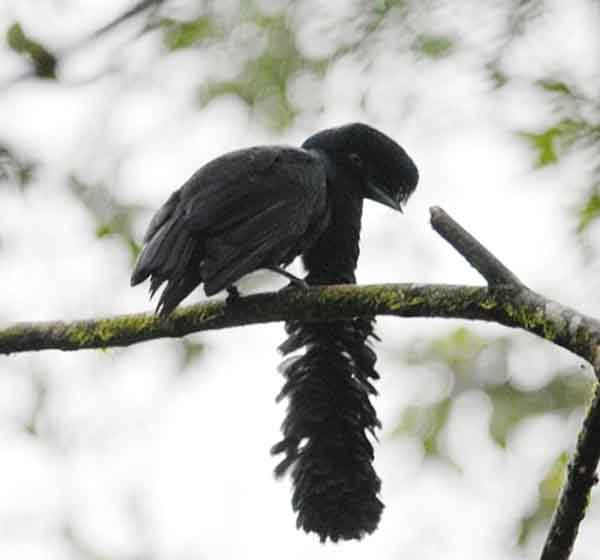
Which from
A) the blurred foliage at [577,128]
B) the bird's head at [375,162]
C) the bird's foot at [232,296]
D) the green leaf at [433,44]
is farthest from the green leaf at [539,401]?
the bird's foot at [232,296]

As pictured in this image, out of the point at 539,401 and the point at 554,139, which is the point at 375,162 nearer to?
the point at 554,139

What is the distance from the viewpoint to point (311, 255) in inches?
127

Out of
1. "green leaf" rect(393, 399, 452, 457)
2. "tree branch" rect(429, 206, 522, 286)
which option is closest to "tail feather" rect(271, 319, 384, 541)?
"tree branch" rect(429, 206, 522, 286)

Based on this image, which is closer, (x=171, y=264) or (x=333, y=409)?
(x=171, y=264)

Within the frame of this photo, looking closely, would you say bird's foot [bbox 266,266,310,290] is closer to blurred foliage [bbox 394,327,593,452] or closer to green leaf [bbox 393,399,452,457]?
blurred foliage [bbox 394,327,593,452]

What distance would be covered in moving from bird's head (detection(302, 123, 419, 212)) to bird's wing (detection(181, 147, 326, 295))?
14cm

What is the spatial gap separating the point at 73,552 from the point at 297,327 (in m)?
2.65

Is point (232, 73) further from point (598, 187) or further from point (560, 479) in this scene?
point (560, 479)

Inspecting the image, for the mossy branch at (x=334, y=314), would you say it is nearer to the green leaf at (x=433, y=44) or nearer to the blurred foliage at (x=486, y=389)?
the green leaf at (x=433, y=44)

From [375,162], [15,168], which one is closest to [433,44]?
[375,162]

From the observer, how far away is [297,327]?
3027 mm

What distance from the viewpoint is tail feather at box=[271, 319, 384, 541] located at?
2686 millimetres

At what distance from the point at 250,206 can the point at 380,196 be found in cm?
53

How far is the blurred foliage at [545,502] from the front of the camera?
3.72m
